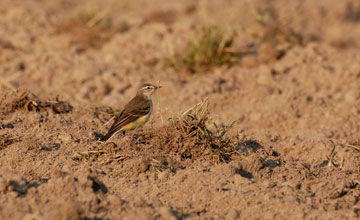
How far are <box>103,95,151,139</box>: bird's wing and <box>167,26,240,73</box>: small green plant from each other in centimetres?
317

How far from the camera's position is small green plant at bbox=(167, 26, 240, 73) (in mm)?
10148

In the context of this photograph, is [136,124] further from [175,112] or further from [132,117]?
[175,112]

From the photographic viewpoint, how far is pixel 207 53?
10.2 meters

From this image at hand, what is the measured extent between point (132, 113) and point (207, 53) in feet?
12.7

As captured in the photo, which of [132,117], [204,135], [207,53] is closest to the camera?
[204,135]

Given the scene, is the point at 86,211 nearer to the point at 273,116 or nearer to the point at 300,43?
the point at 273,116

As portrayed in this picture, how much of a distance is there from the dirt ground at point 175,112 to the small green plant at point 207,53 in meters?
0.14

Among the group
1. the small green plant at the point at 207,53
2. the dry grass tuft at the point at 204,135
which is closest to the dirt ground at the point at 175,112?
the dry grass tuft at the point at 204,135

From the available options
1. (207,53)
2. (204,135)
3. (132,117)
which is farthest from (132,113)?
(207,53)

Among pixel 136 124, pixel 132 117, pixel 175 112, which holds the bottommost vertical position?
pixel 175 112

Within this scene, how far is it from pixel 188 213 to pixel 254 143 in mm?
1966

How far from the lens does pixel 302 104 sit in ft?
28.2

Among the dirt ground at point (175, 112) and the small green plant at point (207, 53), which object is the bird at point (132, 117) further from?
the small green plant at point (207, 53)

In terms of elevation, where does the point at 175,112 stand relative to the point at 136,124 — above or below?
below
